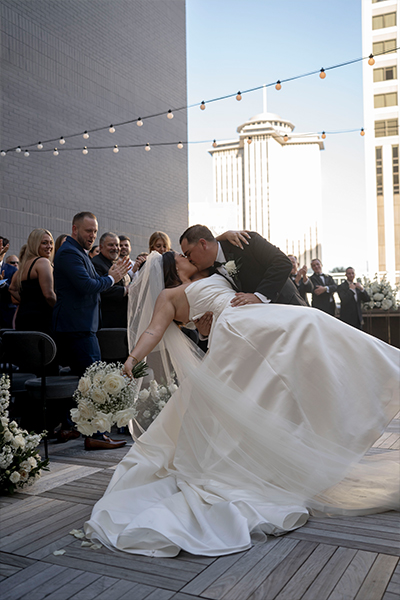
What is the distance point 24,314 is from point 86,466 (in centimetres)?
162

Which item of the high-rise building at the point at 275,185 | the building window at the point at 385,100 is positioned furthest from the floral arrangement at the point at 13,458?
the high-rise building at the point at 275,185

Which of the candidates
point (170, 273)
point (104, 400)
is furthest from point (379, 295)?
point (104, 400)

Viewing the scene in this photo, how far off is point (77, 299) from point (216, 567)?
259cm

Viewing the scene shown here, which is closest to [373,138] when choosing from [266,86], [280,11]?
[280,11]

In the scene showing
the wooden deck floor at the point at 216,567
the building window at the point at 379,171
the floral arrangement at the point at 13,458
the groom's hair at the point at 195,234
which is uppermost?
the building window at the point at 379,171

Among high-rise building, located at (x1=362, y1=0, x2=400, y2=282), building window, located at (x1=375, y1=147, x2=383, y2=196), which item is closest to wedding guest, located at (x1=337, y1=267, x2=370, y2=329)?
high-rise building, located at (x1=362, y1=0, x2=400, y2=282)

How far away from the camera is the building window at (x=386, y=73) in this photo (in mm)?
31984

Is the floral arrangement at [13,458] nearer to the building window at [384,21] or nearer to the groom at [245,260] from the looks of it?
the groom at [245,260]

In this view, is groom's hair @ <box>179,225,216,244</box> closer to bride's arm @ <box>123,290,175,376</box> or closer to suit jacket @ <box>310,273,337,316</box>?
bride's arm @ <box>123,290,175,376</box>

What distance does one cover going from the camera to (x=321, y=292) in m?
9.62

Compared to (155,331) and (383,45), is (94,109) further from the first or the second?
(383,45)

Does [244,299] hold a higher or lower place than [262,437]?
higher

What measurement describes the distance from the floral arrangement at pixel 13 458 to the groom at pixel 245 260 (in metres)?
1.33

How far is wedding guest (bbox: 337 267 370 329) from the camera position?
9.37 m
